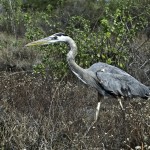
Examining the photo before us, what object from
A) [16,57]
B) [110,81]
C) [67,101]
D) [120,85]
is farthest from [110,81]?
[16,57]

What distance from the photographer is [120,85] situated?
607cm

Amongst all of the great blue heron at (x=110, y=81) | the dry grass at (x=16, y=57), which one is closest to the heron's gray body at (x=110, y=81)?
the great blue heron at (x=110, y=81)

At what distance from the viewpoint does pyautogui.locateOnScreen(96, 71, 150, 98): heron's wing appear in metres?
6.03

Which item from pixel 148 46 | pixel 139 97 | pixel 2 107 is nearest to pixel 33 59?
pixel 148 46

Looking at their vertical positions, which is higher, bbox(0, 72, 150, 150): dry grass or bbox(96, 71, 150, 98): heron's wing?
bbox(0, 72, 150, 150): dry grass

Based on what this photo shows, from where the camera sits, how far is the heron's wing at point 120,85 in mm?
6031

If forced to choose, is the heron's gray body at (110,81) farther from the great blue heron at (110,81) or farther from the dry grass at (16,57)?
the dry grass at (16,57)

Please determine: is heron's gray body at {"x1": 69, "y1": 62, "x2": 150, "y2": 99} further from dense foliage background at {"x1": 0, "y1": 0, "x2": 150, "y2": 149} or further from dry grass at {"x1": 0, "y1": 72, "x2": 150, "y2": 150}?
dry grass at {"x1": 0, "y1": 72, "x2": 150, "y2": 150}

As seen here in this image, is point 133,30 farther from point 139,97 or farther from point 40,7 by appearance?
point 40,7

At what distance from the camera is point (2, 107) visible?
204 inches

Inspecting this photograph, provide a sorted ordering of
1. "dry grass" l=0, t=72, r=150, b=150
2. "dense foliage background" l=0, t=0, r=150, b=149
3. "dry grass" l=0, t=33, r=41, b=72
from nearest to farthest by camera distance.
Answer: "dry grass" l=0, t=72, r=150, b=150 < "dense foliage background" l=0, t=0, r=150, b=149 < "dry grass" l=0, t=33, r=41, b=72

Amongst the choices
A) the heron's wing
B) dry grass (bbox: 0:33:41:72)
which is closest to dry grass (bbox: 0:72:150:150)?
the heron's wing

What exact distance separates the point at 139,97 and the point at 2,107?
6.28 ft

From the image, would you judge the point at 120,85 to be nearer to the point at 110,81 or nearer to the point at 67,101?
the point at 110,81
